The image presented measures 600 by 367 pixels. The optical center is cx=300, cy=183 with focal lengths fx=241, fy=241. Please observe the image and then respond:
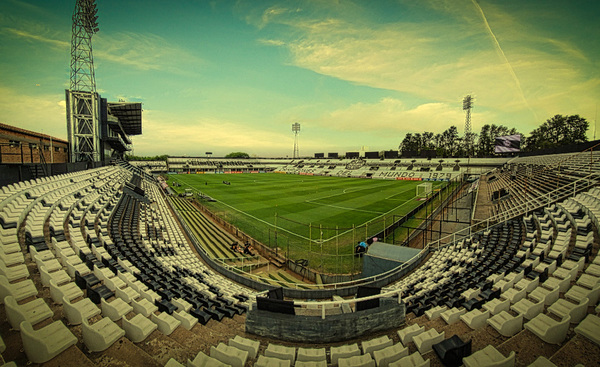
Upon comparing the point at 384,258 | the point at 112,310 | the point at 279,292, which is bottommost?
the point at 384,258

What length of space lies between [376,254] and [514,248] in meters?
6.58

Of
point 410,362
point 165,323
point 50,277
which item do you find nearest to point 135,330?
point 165,323

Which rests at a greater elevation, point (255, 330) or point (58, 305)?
point (58, 305)

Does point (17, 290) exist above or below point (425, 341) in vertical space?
above

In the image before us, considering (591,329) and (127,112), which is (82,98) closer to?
(127,112)

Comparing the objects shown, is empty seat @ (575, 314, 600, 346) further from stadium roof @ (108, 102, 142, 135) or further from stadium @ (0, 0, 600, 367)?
stadium roof @ (108, 102, 142, 135)

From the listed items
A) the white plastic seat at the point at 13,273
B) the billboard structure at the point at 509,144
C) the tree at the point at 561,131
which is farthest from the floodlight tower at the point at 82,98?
A: the tree at the point at 561,131

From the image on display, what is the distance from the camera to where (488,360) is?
386 centimetres

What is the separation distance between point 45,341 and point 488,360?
6.88 meters

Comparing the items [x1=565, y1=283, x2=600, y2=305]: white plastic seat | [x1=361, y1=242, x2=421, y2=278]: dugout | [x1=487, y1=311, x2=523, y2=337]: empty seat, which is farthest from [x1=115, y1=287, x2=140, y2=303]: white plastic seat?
[x1=361, y1=242, x2=421, y2=278]: dugout

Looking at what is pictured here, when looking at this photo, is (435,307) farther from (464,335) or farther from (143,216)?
(143,216)

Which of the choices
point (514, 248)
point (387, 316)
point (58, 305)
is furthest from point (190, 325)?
point (514, 248)

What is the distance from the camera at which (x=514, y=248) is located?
35.9ft

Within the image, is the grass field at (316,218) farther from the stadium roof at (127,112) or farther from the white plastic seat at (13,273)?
the stadium roof at (127,112)
